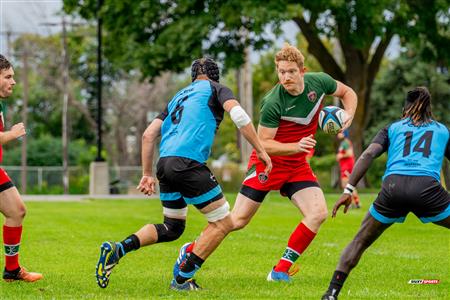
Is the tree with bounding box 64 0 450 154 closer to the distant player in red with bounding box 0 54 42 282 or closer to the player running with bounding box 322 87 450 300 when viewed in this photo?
the distant player in red with bounding box 0 54 42 282

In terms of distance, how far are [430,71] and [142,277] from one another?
145 ft

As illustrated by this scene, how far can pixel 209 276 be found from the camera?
9797 mm

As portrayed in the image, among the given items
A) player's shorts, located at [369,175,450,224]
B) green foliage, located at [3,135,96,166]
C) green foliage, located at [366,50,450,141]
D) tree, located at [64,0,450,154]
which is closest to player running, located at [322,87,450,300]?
player's shorts, located at [369,175,450,224]

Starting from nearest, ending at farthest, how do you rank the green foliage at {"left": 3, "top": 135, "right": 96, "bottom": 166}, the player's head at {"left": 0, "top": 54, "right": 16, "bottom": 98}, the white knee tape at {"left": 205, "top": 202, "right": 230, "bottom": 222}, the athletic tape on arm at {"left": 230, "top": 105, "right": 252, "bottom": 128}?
the athletic tape on arm at {"left": 230, "top": 105, "right": 252, "bottom": 128} → the white knee tape at {"left": 205, "top": 202, "right": 230, "bottom": 222} → the player's head at {"left": 0, "top": 54, "right": 16, "bottom": 98} → the green foliage at {"left": 3, "top": 135, "right": 96, "bottom": 166}

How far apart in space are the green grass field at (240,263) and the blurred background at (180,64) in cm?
149

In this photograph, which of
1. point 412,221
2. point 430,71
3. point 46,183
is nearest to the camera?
point 412,221

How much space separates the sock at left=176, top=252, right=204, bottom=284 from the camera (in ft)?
27.6

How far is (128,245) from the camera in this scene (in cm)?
848

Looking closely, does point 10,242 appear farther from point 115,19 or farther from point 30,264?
point 115,19

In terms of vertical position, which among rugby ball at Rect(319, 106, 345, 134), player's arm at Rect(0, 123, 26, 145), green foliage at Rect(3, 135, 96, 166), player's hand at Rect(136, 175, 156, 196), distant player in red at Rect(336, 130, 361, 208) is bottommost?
green foliage at Rect(3, 135, 96, 166)

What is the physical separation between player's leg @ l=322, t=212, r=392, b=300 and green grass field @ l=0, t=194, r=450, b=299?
0.71 m

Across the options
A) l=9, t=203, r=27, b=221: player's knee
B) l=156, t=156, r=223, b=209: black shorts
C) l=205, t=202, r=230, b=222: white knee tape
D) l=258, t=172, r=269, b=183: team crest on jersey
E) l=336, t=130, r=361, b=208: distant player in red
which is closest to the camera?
l=156, t=156, r=223, b=209: black shorts

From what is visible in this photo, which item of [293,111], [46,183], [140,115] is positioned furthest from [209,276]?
[140,115]

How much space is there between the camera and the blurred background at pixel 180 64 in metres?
29.3
